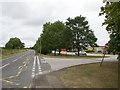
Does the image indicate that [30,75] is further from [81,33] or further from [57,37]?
[57,37]

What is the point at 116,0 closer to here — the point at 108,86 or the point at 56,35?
the point at 108,86

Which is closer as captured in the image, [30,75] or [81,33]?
[30,75]

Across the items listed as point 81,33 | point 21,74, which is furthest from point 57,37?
point 21,74

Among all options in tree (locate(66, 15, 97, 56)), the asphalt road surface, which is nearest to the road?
the asphalt road surface

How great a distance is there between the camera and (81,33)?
6369cm

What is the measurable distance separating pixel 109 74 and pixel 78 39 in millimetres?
45429

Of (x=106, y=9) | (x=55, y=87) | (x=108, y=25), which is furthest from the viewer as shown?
(x=108, y=25)

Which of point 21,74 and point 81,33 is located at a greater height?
point 81,33

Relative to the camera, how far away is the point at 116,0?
13711 millimetres

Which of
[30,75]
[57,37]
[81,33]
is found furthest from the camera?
[57,37]

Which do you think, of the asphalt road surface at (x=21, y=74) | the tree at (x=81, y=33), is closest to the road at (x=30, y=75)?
the asphalt road surface at (x=21, y=74)

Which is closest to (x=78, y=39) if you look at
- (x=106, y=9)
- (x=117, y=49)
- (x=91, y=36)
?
(x=91, y=36)

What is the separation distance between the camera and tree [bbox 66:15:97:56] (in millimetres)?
63531

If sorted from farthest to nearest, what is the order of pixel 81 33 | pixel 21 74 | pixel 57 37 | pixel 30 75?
1. pixel 57 37
2. pixel 81 33
3. pixel 21 74
4. pixel 30 75
